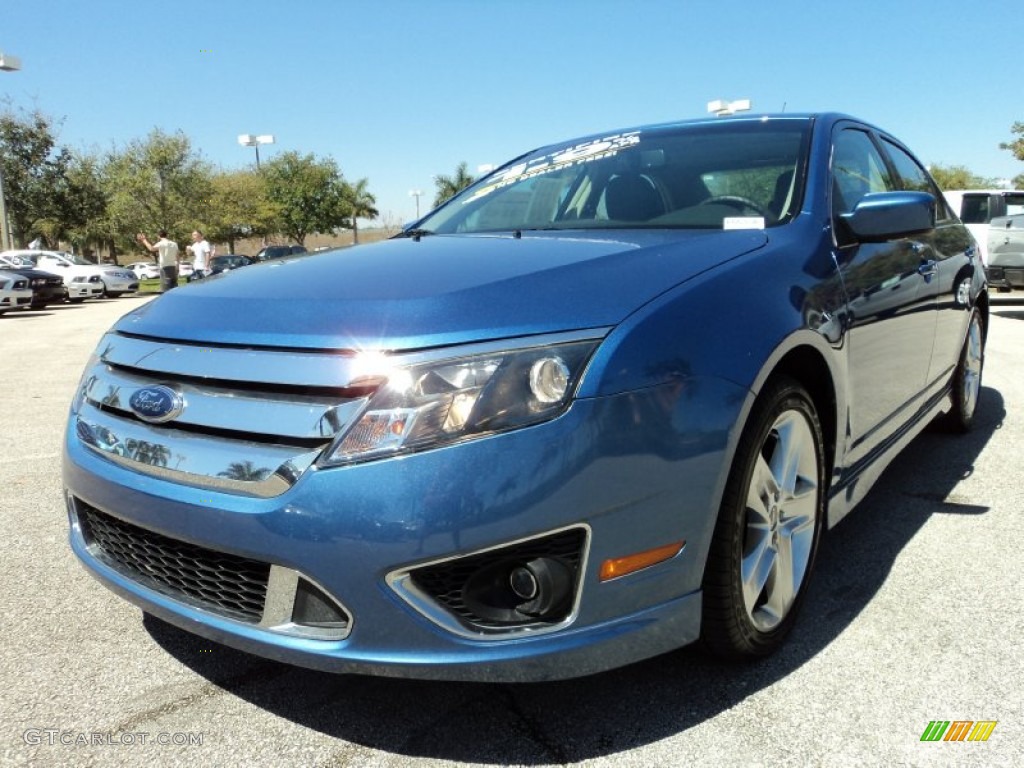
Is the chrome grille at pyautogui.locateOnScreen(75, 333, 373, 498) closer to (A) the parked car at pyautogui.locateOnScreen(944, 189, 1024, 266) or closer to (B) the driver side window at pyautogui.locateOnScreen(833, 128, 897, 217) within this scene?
(B) the driver side window at pyautogui.locateOnScreen(833, 128, 897, 217)

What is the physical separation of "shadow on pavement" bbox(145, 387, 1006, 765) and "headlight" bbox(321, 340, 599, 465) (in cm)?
75

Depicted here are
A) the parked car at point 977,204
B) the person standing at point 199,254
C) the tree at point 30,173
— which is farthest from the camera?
the tree at point 30,173

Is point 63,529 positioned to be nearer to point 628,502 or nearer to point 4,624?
point 4,624

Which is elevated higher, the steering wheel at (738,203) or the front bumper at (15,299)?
the steering wheel at (738,203)

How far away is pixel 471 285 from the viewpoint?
1.81 m

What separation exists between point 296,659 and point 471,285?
903mm

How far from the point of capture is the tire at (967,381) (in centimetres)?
417

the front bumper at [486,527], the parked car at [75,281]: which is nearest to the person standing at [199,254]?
the parked car at [75,281]

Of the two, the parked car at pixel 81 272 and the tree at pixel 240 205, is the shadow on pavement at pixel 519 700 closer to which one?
the parked car at pixel 81 272

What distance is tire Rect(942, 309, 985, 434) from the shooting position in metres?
4.17

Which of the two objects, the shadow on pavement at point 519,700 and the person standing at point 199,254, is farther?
the person standing at point 199,254

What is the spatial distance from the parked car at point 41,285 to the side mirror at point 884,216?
17903mm

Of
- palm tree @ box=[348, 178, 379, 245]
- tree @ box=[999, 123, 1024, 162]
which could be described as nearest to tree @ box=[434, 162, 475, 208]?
palm tree @ box=[348, 178, 379, 245]

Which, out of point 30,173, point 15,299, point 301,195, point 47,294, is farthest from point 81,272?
point 301,195
